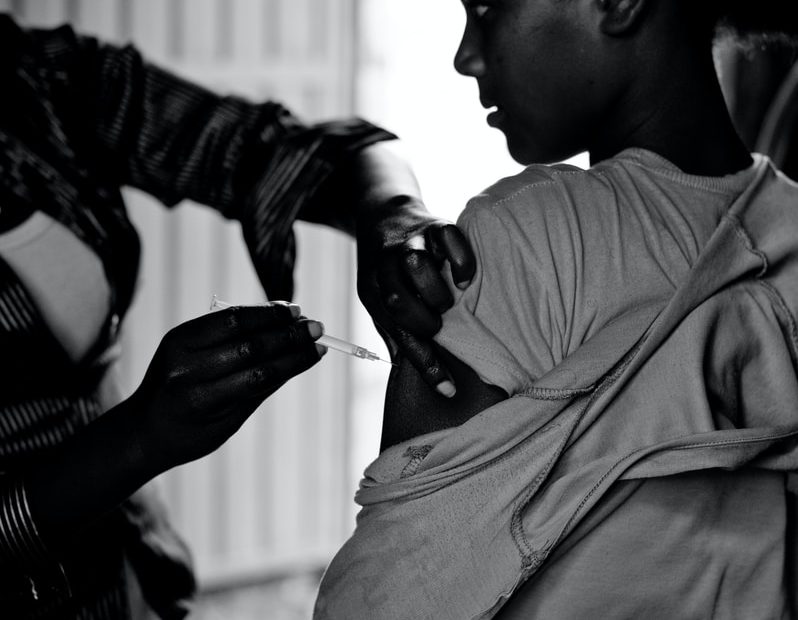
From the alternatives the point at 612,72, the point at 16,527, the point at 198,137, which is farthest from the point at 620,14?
the point at 16,527

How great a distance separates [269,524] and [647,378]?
2292mm

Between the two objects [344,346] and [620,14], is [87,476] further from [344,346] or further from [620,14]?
[620,14]

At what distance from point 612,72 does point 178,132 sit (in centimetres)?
57

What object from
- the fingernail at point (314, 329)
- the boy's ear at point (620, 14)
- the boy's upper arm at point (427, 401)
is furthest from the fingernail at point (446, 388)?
the boy's ear at point (620, 14)

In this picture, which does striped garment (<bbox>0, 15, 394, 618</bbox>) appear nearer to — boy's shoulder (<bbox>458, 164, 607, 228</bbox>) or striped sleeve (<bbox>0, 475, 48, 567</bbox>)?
striped sleeve (<bbox>0, 475, 48, 567</bbox>)

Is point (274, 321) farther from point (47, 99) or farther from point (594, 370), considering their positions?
point (47, 99)

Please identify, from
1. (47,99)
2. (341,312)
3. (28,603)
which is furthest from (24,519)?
(341,312)

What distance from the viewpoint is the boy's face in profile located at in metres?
0.85

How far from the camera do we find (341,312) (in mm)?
2854

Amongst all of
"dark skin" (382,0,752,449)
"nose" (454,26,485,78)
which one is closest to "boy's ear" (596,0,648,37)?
"dark skin" (382,0,752,449)

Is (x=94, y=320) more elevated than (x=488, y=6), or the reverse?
(x=488, y=6)

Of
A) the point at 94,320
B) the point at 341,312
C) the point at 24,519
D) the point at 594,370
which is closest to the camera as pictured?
the point at 594,370

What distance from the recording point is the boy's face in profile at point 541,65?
0.85m

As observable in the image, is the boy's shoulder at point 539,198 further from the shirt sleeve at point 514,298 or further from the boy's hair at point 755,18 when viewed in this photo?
the boy's hair at point 755,18
